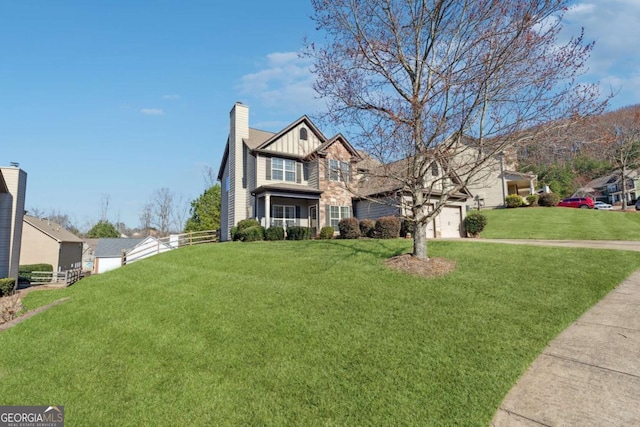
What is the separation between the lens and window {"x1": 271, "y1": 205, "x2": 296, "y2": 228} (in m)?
21.4

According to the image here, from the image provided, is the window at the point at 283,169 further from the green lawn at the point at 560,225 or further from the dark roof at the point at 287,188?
the green lawn at the point at 560,225

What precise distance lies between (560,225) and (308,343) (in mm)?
23716

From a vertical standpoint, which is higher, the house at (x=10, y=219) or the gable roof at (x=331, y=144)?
the gable roof at (x=331, y=144)

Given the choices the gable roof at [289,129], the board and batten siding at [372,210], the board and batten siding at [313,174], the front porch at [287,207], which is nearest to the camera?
the front porch at [287,207]

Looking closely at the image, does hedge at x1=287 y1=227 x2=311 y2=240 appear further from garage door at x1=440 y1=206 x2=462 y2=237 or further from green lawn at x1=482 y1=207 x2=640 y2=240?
green lawn at x1=482 y1=207 x2=640 y2=240

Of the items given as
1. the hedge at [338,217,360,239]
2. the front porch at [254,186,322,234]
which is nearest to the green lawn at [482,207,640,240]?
the hedge at [338,217,360,239]

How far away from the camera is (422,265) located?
9.69 metres

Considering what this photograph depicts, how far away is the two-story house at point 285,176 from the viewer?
21.3 meters

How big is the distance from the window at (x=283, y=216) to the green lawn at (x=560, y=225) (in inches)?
519

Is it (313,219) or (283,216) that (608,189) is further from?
(283,216)

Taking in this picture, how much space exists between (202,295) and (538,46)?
11.7m

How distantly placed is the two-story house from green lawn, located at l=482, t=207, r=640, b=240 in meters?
11.1

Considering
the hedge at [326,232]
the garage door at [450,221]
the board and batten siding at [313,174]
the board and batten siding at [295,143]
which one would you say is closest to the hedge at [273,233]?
the hedge at [326,232]

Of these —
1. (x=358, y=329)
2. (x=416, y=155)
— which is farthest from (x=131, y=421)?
(x=416, y=155)
